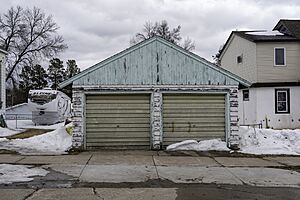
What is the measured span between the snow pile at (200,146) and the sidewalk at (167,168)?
42.5 inches

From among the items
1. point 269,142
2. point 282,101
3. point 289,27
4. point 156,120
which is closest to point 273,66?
point 282,101

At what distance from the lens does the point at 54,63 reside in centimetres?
7925

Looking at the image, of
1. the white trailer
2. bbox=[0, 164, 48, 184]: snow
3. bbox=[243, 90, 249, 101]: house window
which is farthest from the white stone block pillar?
the white trailer

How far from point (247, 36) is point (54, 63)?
58.1 metres

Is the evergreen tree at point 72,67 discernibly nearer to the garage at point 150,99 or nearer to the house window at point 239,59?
the house window at point 239,59

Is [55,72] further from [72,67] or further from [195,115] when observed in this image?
[195,115]

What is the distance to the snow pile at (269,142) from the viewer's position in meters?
16.0

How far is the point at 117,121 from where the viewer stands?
16.3 m

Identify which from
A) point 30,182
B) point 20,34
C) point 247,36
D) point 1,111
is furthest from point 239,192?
point 20,34

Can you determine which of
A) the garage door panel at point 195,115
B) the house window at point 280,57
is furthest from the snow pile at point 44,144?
the house window at point 280,57

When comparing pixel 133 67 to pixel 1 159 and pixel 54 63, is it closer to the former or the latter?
pixel 1 159

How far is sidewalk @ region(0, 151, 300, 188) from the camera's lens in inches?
402

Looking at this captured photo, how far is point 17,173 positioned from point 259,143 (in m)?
10.0

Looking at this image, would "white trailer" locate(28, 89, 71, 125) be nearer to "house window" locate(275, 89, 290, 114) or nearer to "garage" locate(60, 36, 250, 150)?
"house window" locate(275, 89, 290, 114)
